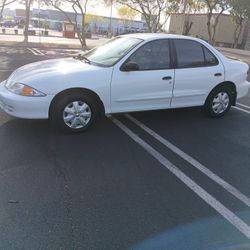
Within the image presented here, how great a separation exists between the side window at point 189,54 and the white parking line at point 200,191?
168 centimetres

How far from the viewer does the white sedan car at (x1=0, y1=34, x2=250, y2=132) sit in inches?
201

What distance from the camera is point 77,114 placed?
5.31m

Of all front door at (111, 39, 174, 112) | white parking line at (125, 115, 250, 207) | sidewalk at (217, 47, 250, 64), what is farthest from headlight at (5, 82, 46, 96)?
sidewalk at (217, 47, 250, 64)

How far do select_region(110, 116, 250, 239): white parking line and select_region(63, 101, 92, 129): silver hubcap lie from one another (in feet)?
2.61

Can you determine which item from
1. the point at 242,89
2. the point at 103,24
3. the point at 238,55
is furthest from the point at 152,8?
the point at 103,24

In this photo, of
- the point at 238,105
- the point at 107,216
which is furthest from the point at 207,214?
the point at 238,105

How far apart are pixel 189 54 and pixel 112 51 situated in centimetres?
141

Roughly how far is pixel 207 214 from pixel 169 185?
0.66m

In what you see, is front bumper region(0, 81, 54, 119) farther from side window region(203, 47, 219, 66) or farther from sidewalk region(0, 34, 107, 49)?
sidewalk region(0, 34, 107, 49)

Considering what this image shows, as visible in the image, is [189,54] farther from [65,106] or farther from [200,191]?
[200,191]

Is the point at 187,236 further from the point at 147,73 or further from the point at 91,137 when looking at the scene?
the point at 147,73

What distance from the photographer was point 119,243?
293cm

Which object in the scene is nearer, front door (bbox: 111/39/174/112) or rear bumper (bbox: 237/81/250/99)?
front door (bbox: 111/39/174/112)

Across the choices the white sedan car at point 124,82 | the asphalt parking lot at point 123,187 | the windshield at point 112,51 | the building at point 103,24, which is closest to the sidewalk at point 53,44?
the white sedan car at point 124,82
